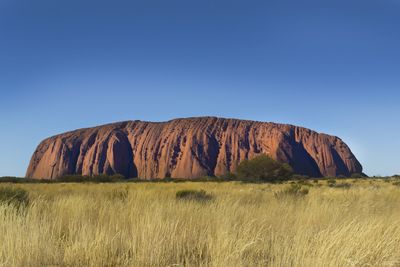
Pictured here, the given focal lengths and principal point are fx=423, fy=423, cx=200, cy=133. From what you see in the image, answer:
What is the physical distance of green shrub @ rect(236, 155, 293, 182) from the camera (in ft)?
203

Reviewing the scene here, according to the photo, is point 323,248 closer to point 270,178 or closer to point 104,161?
point 270,178

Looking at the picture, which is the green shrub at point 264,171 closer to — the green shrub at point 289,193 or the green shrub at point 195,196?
the green shrub at point 289,193

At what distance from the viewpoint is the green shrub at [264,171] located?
61.9 m

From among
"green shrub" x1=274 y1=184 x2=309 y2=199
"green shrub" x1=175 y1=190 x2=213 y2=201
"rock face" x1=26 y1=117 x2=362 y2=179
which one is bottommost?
"green shrub" x1=175 y1=190 x2=213 y2=201

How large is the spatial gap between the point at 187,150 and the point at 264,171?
5505cm

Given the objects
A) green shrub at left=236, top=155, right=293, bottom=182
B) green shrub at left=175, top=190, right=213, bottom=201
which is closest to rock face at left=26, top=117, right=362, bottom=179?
green shrub at left=236, top=155, right=293, bottom=182

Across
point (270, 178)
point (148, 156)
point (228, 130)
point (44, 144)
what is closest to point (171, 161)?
point (148, 156)

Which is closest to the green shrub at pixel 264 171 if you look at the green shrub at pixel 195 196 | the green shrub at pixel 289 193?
the green shrub at pixel 289 193

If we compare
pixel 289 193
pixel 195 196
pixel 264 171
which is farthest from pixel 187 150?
pixel 195 196

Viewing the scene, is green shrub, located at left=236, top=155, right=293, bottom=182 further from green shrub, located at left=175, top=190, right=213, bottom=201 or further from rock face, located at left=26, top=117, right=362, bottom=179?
rock face, located at left=26, top=117, right=362, bottom=179

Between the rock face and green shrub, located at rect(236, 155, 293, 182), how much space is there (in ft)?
148

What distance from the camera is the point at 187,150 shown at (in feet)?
380

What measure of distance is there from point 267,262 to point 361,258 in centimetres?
98

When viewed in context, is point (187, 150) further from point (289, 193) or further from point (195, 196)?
point (195, 196)
